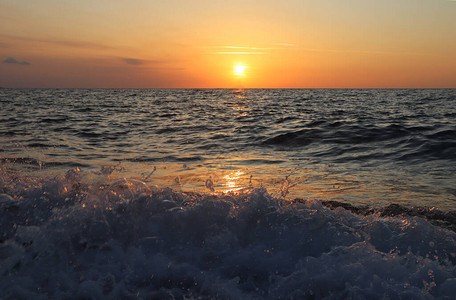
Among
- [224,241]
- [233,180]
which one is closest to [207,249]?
[224,241]

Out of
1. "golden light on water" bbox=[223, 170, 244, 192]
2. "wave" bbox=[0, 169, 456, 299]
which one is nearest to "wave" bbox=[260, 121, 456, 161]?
"golden light on water" bbox=[223, 170, 244, 192]

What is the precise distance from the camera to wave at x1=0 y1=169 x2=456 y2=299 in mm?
2703

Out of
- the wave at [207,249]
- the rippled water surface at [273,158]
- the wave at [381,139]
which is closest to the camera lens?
the wave at [207,249]

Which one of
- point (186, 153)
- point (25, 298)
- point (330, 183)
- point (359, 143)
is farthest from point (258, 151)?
point (25, 298)

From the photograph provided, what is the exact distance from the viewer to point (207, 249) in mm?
3178

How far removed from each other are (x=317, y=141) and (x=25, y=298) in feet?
33.2

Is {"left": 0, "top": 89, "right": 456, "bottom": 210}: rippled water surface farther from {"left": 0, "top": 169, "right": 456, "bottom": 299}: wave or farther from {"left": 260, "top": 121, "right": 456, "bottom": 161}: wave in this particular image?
{"left": 0, "top": 169, "right": 456, "bottom": 299}: wave

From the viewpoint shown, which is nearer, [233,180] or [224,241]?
[224,241]

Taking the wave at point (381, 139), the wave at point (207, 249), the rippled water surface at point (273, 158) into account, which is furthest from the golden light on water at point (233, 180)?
the wave at point (381, 139)

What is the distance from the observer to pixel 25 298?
2646mm

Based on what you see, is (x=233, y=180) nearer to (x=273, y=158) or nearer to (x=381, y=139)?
(x=273, y=158)

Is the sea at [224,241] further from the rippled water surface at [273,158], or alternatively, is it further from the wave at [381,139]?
the wave at [381,139]

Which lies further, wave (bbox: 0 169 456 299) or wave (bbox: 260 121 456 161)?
wave (bbox: 260 121 456 161)

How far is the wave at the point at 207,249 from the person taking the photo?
2703 millimetres
